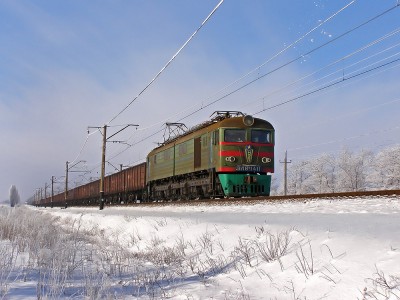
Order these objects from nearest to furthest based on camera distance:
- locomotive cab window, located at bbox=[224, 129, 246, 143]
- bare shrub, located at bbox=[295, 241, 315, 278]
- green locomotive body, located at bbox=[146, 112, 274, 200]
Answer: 1. bare shrub, located at bbox=[295, 241, 315, 278]
2. green locomotive body, located at bbox=[146, 112, 274, 200]
3. locomotive cab window, located at bbox=[224, 129, 246, 143]

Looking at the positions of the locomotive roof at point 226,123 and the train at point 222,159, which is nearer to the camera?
the train at point 222,159

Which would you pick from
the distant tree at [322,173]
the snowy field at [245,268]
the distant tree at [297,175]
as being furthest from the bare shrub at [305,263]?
the distant tree at [297,175]

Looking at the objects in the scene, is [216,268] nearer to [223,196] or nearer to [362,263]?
[362,263]

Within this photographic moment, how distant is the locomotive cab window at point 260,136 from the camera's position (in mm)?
18312

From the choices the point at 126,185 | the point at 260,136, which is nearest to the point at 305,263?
the point at 260,136

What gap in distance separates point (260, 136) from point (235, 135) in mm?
1289

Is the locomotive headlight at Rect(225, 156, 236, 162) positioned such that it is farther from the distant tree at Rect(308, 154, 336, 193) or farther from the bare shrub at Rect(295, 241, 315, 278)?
the distant tree at Rect(308, 154, 336, 193)

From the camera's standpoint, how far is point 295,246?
506 centimetres

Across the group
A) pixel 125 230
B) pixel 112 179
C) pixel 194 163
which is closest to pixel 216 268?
pixel 125 230

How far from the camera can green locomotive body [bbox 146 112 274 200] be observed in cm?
1725

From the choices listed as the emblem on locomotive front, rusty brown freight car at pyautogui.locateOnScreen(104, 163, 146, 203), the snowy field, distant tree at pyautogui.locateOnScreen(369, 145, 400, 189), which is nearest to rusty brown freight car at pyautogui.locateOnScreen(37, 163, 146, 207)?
rusty brown freight car at pyautogui.locateOnScreen(104, 163, 146, 203)

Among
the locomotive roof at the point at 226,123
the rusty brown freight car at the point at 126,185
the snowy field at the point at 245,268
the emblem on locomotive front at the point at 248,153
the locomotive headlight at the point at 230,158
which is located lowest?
the snowy field at the point at 245,268

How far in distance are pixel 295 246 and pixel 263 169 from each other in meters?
12.9

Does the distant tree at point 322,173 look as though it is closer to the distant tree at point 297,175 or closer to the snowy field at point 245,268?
the distant tree at point 297,175
